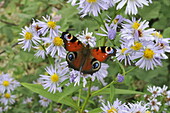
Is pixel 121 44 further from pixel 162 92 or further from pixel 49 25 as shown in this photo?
pixel 162 92

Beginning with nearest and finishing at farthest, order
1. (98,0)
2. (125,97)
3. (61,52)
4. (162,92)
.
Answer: (98,0), (61,52), (162,92), (125,97)

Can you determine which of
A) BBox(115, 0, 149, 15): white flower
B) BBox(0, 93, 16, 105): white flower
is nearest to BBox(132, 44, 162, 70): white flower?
BBox(115, 0, 149, 15): white flower

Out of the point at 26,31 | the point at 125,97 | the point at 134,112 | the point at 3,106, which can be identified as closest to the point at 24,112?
the point at 3,106

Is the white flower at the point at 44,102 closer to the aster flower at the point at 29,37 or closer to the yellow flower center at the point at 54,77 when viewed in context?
the yellow flower center at the point at 54,77

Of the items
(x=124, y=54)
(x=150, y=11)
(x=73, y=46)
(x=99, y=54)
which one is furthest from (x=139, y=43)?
(x=150, y=11)

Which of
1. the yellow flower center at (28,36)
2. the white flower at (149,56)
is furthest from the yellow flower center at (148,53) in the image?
the yellow flower center at (28,36)

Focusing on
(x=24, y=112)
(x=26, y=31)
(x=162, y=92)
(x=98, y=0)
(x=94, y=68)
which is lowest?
(x=24, y=112)

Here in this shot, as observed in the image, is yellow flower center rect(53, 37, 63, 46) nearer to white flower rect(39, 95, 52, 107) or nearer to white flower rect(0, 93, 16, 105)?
white flower rect(39, 95, 52, 107)

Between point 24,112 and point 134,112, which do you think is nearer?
point 134,112
